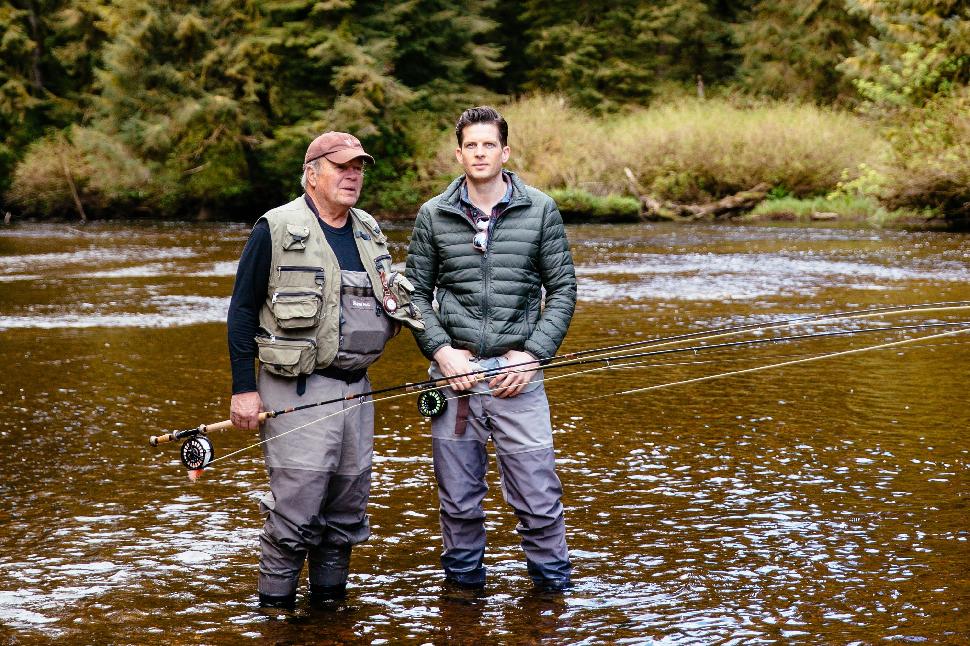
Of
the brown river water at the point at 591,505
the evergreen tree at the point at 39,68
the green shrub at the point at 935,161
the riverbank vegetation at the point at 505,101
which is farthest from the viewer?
the evergreen tree at the point at 39,68

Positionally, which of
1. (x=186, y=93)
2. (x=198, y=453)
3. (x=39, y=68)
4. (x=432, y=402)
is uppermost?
(x=39, y=68)

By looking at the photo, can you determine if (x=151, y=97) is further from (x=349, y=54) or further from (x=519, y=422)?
(x=519, y=422)

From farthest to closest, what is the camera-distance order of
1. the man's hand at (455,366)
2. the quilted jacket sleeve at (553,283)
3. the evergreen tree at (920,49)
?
the evergreen tree at (920,49) < the quilted jacket sleeve at (553,283) < the man's hand at (455,366)

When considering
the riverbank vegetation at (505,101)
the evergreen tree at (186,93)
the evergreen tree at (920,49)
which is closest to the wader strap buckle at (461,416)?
the riverbank vegetation at (505,101)

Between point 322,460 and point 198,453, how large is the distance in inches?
20.3

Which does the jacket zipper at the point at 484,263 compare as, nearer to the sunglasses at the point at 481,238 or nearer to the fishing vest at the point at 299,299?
the sunglasses at the point at 481,238

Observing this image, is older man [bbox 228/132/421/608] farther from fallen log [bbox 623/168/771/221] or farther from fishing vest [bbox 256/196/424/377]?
fallen log [bbox 623/168/771/221]

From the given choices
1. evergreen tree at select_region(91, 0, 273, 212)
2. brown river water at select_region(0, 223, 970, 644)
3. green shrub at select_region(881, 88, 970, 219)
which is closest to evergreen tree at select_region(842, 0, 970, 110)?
green shrub at select_region(881, 88, 970, 219)

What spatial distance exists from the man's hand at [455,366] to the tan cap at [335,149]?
2.48 ft

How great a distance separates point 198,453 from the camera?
4258mm

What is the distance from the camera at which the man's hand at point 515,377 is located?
4191 mm

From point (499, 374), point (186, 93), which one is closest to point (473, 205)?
point (499, 374)

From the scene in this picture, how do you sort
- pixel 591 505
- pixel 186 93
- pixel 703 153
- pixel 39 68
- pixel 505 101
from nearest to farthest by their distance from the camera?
pixel 591 505 → pixel 703 153 → pixel 186 93 → pixel 505 101 → pixel 39 68

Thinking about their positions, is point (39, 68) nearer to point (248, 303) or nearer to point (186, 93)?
point (186, 93)
